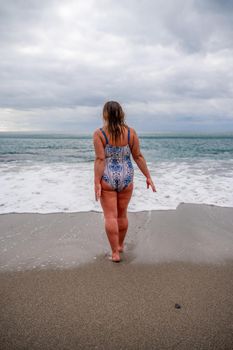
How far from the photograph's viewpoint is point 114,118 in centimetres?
304

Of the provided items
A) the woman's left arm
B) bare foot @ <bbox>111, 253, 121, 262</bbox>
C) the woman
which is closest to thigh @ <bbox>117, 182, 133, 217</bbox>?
the woman

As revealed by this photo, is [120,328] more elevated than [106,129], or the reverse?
[106,129]

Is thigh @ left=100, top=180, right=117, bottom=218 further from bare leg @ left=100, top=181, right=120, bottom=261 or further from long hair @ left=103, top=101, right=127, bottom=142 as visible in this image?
long hair @ left=103, top=101, right=127, bottom=142

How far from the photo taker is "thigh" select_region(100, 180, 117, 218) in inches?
127

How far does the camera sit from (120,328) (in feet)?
6.86

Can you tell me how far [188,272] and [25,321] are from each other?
5.75ft

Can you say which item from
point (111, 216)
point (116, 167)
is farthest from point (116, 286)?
point (116, 167)

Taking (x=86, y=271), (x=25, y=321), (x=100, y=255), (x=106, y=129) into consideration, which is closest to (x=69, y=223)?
(x=100, y=255)

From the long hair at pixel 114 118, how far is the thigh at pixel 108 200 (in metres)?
0.60

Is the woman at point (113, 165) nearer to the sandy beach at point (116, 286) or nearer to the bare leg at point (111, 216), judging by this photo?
the bare leg at point (111, 216)

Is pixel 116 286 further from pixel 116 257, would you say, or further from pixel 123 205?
pixel 123 205

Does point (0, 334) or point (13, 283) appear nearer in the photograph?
point (0, 334)

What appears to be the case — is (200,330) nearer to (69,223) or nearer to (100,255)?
(100,255)

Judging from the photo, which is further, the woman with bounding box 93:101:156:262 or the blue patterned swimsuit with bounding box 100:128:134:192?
the blue patterned swimsuit with bounding box 100:128:134:192
